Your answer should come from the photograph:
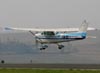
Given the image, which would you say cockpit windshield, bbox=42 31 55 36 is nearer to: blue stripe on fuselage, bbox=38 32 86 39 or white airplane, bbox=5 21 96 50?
white airplane, bbox=5 21 96 50

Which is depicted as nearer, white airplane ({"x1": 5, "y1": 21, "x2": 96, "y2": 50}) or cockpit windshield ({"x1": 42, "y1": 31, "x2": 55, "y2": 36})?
white airplane ({"x1": 5, "y1": 21, "x2": 96, "y2": 50})

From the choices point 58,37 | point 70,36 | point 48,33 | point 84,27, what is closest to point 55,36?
point 58,37

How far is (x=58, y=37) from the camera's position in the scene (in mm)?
99375

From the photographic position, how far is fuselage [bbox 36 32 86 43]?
318 feet

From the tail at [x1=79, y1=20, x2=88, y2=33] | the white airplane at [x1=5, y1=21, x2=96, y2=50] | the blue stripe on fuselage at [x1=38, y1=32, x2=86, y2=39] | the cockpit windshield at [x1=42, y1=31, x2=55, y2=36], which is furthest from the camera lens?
the tail at [x1=79, y1=20, x2=88, y2=33]

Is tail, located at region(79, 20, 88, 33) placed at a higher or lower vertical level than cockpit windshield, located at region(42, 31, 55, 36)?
higher

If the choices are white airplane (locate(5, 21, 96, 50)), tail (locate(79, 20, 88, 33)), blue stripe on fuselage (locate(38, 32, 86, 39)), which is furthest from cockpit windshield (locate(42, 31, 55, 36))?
tail (locate(79, 20, 88, 33))

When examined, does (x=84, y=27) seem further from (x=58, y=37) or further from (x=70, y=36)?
(x=70, y=36)

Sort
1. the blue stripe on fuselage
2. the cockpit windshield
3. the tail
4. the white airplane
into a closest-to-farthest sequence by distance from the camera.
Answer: the blue stripe on fuselage → the white airplane → the cockpit windshield → the tail

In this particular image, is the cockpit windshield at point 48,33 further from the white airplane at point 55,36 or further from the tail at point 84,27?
the tail at point 84,27

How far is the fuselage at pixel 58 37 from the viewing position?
318ft
